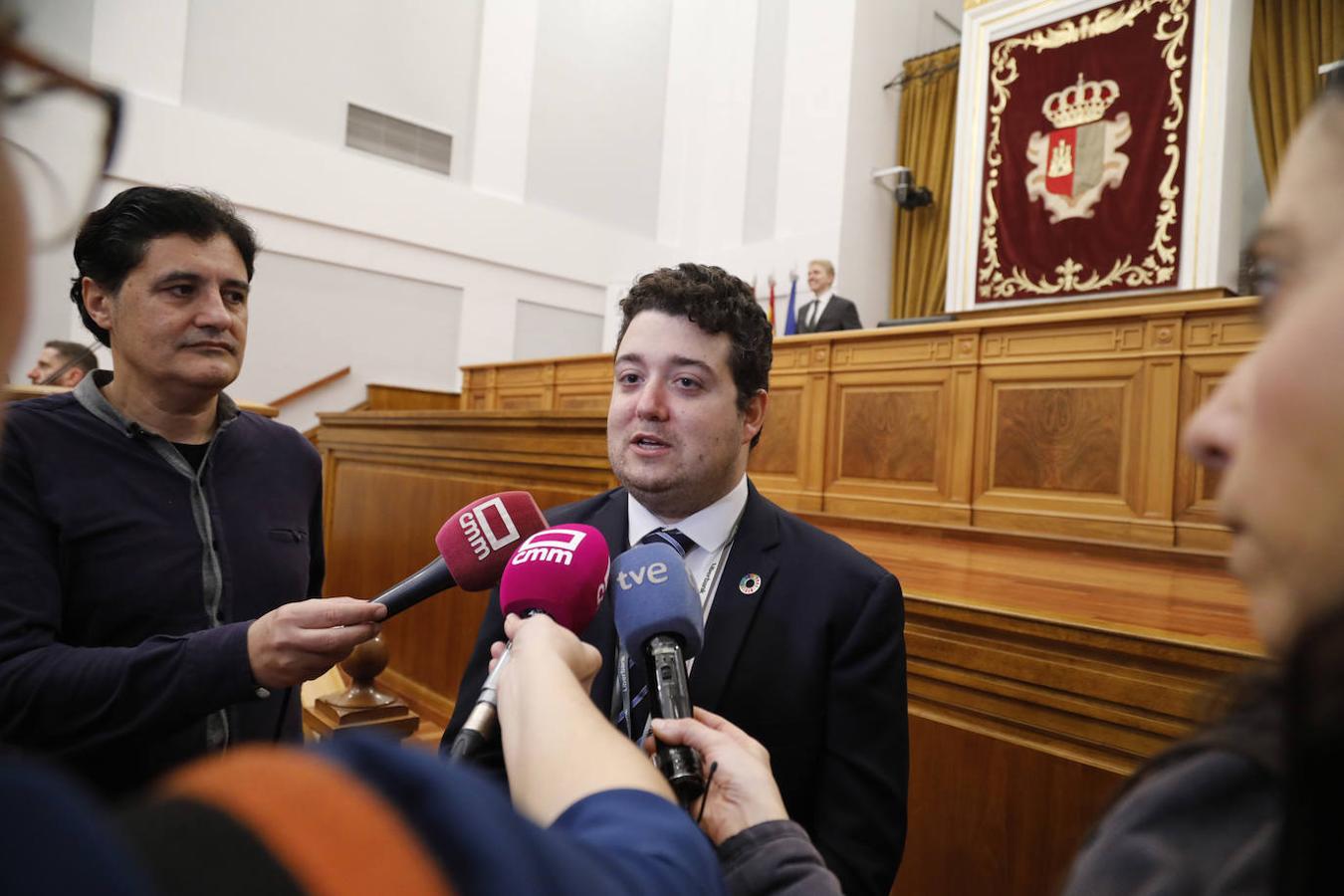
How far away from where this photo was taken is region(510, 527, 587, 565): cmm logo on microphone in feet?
3.26

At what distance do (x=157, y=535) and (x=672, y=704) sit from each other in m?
1.03

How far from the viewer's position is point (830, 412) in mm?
5023

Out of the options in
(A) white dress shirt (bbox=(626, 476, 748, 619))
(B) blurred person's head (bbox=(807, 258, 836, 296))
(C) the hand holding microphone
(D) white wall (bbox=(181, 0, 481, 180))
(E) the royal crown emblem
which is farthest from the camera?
(D) white wall (bbox=(181, 0, 481, 180))

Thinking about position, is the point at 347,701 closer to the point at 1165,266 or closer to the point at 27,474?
the point at 27,474

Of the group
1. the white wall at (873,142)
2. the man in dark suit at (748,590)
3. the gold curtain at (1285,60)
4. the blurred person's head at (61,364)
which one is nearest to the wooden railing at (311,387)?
the blurred person's head at (61,364)

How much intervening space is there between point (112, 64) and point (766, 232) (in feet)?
21.8

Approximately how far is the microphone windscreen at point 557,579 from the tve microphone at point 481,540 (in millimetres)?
205

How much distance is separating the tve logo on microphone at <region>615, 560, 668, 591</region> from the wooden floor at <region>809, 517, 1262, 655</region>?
1003 mm

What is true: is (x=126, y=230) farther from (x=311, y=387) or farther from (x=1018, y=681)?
(x=311, y=387)

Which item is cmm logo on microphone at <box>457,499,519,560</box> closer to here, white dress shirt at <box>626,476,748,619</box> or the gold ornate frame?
white dress shirt at <box>626,476,748,619</box>

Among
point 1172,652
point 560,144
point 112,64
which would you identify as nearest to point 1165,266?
point 1172,652

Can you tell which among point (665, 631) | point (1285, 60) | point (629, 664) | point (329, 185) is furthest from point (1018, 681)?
point (329, 185)

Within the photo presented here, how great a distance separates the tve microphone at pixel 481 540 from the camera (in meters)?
1.20

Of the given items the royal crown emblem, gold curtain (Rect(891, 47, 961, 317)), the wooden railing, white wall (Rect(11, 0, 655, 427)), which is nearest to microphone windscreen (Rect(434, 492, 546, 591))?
white wall (Rect(11, 0, 655, 427))
